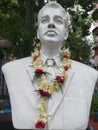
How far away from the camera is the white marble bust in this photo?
4254mm

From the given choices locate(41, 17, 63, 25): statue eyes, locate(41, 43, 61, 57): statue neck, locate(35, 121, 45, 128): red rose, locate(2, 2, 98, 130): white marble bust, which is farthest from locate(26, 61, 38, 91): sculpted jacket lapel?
locate(41, 17, 63, 25): statue eyes

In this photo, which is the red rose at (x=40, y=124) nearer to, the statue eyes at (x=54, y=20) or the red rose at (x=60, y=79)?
the red rose at (x=60, y=79)

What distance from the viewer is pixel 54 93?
4328mm

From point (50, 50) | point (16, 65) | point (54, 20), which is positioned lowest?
point (16, 65)

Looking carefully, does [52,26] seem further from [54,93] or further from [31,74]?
[54,93]

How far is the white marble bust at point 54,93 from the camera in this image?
14.0 ft

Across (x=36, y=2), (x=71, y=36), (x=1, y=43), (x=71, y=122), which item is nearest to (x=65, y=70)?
(x=71, y=122)

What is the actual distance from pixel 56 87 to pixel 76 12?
8.78 meters

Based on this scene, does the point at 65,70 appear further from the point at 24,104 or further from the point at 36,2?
the point at 36,2

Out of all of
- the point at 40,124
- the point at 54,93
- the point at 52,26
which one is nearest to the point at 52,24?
the point at 52,26

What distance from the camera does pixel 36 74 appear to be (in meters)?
4.37

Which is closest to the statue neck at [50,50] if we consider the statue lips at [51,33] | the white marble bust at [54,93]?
the white marble bust at [54,93]

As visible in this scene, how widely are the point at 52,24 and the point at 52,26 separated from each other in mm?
19

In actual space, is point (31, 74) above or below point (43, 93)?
above
